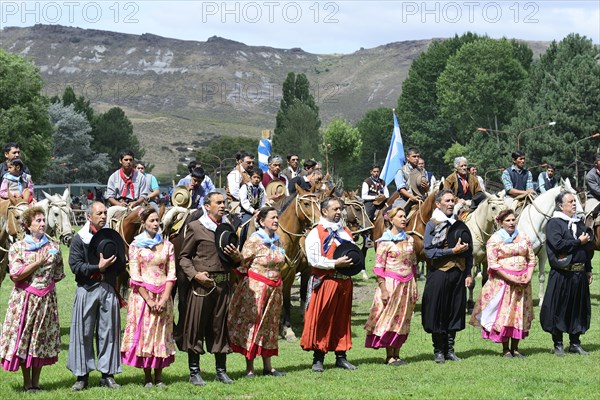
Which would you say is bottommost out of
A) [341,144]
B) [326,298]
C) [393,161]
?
[326,298]

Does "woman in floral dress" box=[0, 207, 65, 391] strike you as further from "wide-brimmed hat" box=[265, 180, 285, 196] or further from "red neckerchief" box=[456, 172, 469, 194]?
"red neckerchief" box=[456, 172, 469, 194]

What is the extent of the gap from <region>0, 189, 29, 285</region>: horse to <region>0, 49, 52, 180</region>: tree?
175 feet

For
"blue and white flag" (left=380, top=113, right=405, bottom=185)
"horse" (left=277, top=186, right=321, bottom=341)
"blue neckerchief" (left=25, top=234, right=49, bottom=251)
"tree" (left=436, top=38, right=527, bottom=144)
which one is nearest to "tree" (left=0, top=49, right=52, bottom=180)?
"tree" (left=436, top=38, right=527, bottom=144)

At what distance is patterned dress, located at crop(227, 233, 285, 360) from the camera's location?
11.9 meters

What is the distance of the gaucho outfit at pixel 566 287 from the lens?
13609mm

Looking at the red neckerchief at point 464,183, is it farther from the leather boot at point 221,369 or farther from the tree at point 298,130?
the tree at point 298,130

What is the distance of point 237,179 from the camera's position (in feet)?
56.1

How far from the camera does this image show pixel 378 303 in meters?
12.9

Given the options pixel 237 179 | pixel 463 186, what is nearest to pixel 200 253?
pixel 237 179

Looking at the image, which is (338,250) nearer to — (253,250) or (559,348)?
(253,250)

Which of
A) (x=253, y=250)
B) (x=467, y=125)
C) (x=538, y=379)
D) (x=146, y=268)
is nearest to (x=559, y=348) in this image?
(x=538, y=379)

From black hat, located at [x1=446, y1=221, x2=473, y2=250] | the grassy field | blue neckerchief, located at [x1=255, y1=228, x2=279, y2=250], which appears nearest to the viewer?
the grassy field

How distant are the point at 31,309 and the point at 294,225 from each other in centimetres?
473

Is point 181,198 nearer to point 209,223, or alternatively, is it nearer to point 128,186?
point 128,186
